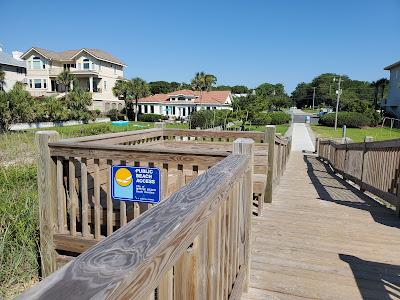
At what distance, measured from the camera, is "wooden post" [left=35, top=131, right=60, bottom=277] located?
3.30 m

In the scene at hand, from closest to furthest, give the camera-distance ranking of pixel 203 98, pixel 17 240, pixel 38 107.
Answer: pixel 17 240, pixel 38 107, pixel 203 98

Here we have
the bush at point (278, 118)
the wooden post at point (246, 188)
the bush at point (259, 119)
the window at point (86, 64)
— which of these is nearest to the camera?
the wooden post at point (246, 188)

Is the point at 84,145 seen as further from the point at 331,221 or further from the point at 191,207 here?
the point at 331,221

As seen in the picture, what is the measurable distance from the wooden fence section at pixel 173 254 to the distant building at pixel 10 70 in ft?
145

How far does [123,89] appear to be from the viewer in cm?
4975

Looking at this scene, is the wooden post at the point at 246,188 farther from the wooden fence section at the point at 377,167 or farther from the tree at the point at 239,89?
the tree at the point at 239,89

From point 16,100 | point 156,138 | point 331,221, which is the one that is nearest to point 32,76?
point 16,100

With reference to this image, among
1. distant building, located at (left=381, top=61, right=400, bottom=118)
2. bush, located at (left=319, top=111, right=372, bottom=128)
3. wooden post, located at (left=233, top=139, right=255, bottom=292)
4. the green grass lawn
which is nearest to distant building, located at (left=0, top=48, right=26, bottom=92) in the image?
the green grass lawn

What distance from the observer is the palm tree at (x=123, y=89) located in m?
49.4

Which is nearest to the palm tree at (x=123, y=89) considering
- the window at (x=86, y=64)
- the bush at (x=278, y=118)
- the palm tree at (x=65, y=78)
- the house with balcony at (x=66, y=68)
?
the house with balcony at (x=66, y=68)

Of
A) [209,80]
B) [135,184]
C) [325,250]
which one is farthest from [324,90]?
[135,184]

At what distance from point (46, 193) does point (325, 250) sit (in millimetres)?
2998

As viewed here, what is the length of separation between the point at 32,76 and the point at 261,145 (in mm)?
47607

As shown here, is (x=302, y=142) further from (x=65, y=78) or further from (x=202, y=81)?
(x=202, y=81)
